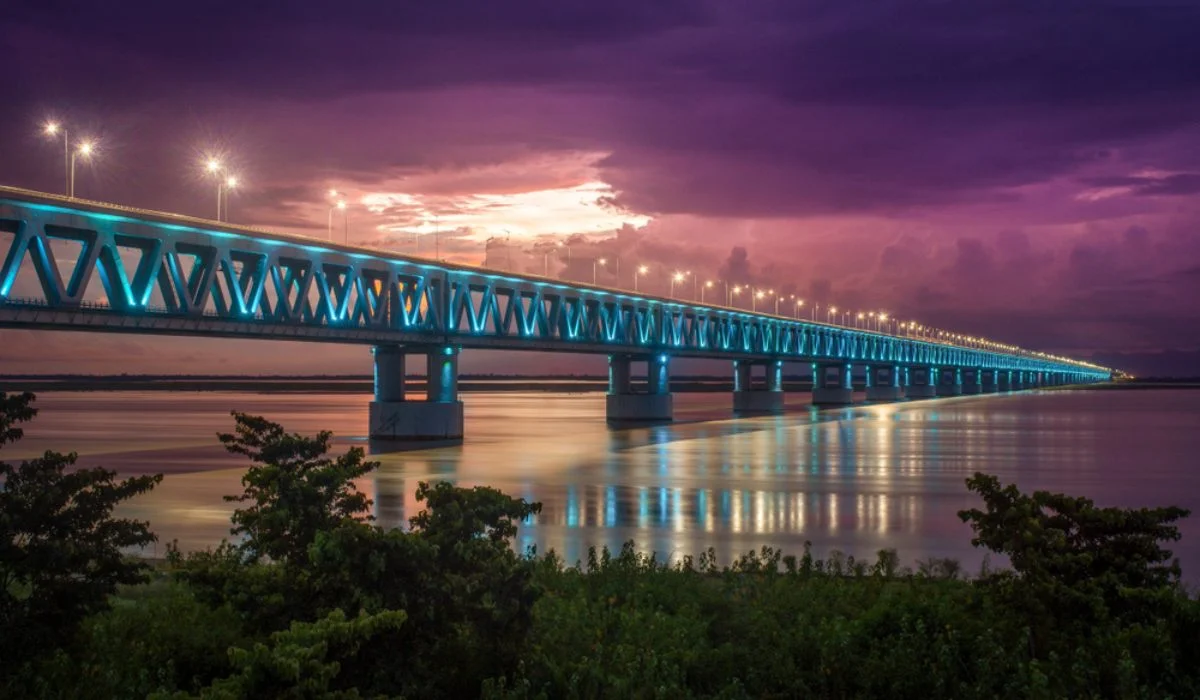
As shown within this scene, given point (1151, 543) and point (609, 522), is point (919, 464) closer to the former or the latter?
point (609, 522)

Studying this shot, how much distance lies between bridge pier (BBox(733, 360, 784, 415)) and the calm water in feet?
160

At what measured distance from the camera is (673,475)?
169ft

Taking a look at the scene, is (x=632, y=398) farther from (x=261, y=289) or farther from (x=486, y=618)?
(x=486, y=618)

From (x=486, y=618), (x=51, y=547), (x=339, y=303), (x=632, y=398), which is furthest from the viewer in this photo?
(x=632, y=398)

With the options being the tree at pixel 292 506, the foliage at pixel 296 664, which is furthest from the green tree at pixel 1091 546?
the foliage at pixel 296 664

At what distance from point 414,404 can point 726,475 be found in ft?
97.3

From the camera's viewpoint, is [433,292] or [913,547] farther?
[433,292]

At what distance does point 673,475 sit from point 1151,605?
121 feet

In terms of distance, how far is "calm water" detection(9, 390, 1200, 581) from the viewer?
103 feet

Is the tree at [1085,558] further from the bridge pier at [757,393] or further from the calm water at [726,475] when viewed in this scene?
the bridge pier at [757,393]

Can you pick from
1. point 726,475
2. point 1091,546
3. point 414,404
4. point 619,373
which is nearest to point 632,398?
point 619,373

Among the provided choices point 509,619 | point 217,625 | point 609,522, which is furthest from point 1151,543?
point 609,522

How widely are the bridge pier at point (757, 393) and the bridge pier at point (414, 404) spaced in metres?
80.4

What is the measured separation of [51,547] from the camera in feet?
41.5
